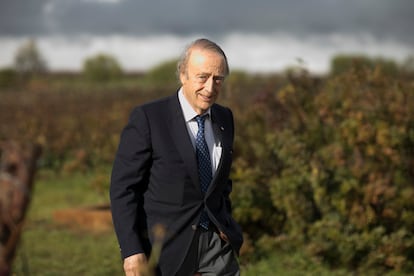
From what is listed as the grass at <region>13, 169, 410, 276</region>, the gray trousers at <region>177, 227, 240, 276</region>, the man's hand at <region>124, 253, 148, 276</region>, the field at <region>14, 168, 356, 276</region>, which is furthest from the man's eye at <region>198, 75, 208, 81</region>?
the field at <region>14, 168, 356, 276</region>

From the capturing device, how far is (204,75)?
288cm

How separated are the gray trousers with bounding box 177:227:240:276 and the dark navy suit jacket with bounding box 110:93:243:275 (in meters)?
0.04

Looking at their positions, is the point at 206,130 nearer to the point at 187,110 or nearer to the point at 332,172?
the point at 187,110

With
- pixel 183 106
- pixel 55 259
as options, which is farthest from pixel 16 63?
pixel 183 106

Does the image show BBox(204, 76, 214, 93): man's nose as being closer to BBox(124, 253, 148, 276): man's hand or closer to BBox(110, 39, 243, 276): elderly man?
BBox(110, 39, 243, 276): elderly man

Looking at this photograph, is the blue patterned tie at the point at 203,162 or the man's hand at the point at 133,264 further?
the blue patterned tie at the point at 203,162

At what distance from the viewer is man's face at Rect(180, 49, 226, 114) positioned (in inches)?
113

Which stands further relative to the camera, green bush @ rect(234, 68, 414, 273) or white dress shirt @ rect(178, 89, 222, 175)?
green bush @ rect(234, 68, 414, 273)

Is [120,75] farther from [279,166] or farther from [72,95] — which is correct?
[279,166]

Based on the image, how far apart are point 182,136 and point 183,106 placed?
0.51ft

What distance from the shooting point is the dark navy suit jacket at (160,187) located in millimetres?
2883

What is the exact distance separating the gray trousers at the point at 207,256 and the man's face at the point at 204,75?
0.57 meters

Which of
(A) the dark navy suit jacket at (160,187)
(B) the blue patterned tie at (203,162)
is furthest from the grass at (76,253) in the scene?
(B) the blue patterned tie at (203,162)

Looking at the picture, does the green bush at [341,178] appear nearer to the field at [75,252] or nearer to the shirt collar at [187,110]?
the field at [75,252]
